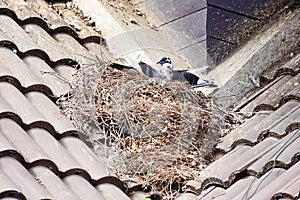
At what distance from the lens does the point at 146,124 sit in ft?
13.1

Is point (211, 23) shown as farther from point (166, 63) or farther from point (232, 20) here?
point (166, 63)

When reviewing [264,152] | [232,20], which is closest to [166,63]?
[232,20]

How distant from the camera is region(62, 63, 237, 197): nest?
375cm

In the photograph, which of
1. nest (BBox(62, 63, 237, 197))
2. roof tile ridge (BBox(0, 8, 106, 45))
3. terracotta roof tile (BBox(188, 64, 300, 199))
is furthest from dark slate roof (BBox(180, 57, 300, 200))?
roof tile ridge (BBox(0, 8, 106, 45))

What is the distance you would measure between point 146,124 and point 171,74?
477 mm

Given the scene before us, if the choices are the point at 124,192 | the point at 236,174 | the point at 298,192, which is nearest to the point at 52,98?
the point at 124,192

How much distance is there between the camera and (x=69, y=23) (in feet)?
15.4

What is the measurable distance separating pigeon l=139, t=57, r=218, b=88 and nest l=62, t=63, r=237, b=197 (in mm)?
60

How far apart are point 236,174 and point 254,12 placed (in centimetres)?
140

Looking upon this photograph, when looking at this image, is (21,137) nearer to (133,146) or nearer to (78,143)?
(78,143)

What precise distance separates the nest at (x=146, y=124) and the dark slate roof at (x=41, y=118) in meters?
0.11

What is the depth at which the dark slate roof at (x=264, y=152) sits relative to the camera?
3.36 meters

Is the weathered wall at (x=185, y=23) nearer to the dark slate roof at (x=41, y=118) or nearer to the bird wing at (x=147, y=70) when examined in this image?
the bird wing at (x=147, y=70)

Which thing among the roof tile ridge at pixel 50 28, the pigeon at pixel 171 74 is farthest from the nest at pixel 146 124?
the roof tile ridge at pixel 50 28
